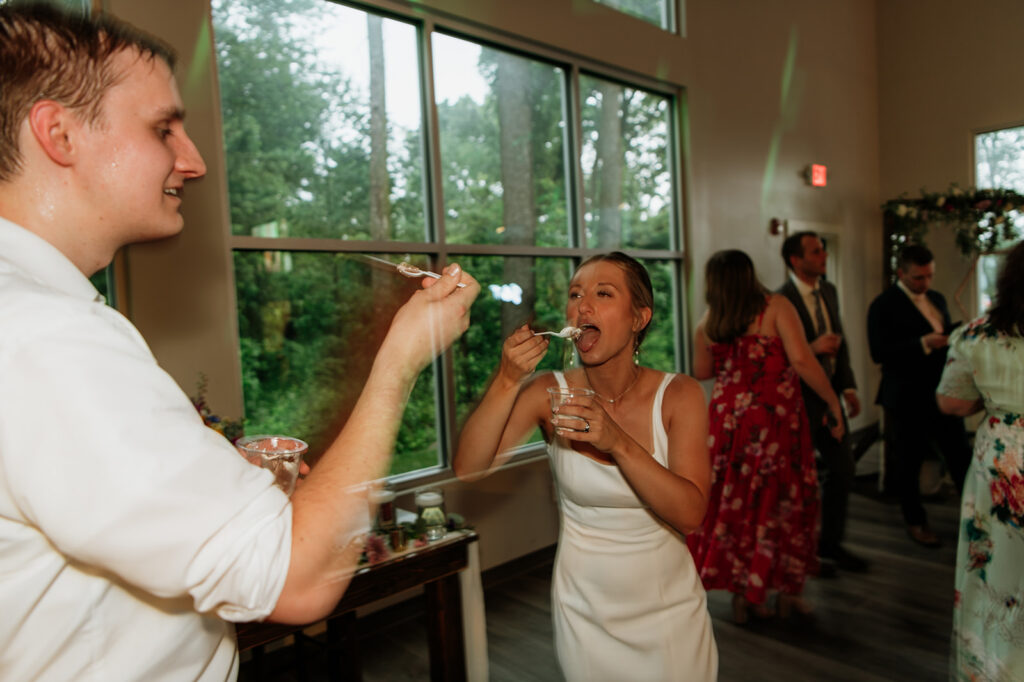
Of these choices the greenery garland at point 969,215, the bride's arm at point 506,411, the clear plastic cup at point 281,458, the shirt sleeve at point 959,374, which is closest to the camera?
the clear plastic cup at point 281,458

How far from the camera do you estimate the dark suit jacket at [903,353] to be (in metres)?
4.18

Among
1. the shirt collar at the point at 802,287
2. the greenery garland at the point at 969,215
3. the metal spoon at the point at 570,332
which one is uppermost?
the greenery garland at the point at 969,215

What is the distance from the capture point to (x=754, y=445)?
309 cm

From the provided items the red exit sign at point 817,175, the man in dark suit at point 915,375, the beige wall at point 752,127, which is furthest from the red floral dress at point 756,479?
the red exit sign at point 817,175

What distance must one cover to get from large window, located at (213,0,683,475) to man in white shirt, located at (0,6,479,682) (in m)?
1.63

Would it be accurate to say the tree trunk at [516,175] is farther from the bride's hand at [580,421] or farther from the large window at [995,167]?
the large window at [995,167]

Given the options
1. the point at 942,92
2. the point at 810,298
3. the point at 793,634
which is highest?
the point at 942,92

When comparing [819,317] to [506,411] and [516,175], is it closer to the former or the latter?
[516,175]

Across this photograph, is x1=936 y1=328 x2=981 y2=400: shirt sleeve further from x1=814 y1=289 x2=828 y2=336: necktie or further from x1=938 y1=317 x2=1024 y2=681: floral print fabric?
x1=814 y1=289 x2=828 y2=336: necktie

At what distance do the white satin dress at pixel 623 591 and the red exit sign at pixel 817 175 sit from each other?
18.9 ft

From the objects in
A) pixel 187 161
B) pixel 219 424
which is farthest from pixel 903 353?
pixel 187 161

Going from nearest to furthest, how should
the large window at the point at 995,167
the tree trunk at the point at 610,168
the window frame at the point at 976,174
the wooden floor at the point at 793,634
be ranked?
1. the wooden floor at the point at 793,634
2. the tree trunk at the point at 610,168
3. the large window at the point at 995,167
4. the window frame at the point at 976,174

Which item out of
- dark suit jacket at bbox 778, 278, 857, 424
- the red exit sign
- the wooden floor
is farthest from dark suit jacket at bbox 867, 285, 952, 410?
the red exit sign

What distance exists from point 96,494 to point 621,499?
1227 mm
